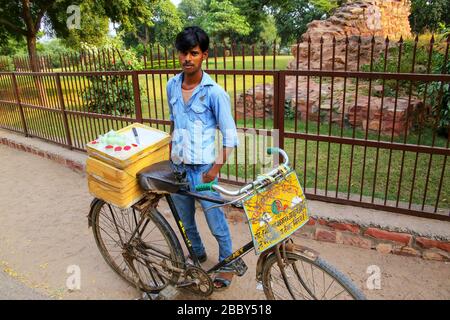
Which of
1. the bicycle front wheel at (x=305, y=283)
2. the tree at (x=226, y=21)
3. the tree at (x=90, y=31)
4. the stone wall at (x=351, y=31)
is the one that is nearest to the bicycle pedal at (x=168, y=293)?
the bicycle front wheel at (x=305, y=283)

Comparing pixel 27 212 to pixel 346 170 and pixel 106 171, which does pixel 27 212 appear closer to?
pixel 106 171

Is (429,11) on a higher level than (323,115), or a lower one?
higher

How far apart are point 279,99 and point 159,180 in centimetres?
174

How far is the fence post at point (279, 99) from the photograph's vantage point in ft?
11.5

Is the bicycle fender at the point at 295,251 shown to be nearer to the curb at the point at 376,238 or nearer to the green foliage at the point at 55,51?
the curb at the point at 376,238

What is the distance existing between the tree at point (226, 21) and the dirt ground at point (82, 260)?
30997 millimetres

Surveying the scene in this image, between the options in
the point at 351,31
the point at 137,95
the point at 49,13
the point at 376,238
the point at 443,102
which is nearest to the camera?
the point at 376,238

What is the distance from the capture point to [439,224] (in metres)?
3.17

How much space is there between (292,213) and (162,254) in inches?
44.3

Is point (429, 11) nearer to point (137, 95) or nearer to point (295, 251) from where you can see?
point (137, 95)

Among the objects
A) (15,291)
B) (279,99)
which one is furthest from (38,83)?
(279,99)

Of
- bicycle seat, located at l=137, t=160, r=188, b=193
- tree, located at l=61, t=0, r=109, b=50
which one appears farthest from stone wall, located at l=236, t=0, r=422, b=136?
tree, located at l=61, t=0, r=109, b=50

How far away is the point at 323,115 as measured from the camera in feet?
23.4

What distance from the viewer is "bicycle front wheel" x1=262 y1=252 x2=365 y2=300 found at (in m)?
1.97
